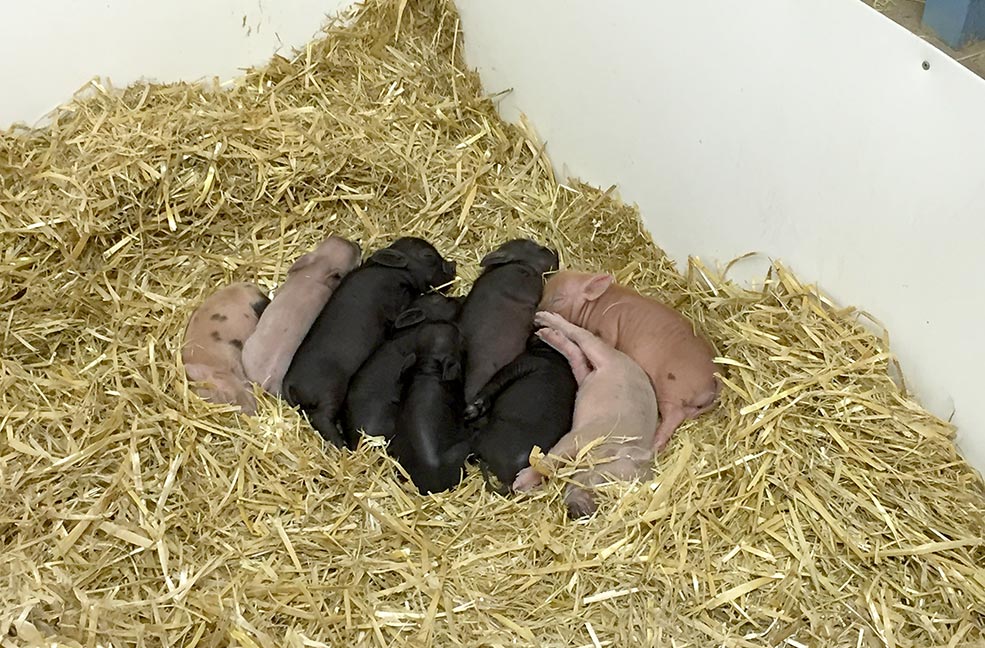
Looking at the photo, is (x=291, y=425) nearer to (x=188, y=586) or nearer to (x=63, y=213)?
(x=188, y=586)

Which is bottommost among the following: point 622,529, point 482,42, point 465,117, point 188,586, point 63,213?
point 188,586

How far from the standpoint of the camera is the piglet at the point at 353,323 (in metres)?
2.12

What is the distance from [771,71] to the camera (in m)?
1.97

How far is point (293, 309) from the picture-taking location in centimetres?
229

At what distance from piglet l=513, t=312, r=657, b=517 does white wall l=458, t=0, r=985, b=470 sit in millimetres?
456

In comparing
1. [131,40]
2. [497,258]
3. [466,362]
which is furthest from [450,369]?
[131,40]

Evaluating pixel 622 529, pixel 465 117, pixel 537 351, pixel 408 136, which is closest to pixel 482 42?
pixel 465 117

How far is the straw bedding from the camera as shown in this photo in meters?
1.69

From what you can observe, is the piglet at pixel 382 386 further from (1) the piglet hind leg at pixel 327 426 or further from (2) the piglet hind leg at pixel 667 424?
(2) the piglet hind leg at pixel 667 424

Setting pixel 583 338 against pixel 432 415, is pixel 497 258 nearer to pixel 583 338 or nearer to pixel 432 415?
pixel 583 338

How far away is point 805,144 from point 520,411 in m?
0.88

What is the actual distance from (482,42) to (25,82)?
4.49 feet

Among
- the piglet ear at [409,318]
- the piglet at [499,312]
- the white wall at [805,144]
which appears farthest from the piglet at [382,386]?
the white wall at [805,144]

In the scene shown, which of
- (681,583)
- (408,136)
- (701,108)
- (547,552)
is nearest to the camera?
(681,583)
